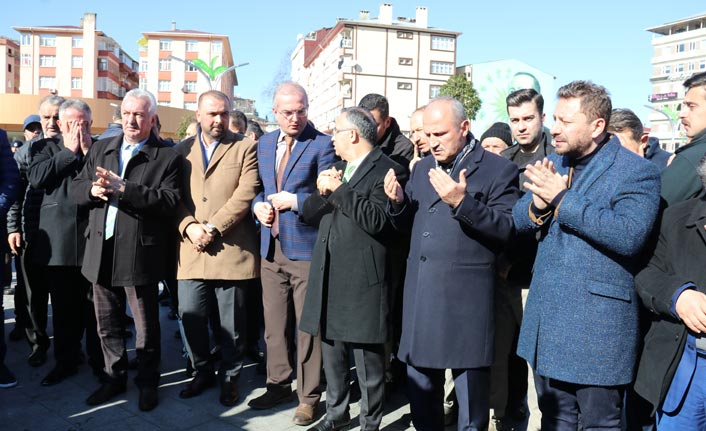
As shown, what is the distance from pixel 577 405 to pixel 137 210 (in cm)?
324

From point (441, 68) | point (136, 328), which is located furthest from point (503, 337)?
point (441, 68)

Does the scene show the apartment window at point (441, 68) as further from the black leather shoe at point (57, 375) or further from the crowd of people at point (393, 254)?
the black leather shoe at point (57, 375)

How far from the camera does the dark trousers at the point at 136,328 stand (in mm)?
4512

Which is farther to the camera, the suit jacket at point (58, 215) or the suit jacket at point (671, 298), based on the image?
the suit jacket at point (58, 215)

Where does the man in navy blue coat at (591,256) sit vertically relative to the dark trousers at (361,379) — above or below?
above

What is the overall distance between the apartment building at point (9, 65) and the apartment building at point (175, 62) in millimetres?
19402

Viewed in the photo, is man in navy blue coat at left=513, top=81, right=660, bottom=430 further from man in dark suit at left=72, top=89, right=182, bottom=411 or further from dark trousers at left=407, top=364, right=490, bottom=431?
man in dark suit at left=72, top=89, right=182, bottom=411

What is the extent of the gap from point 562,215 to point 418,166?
1.21 meters

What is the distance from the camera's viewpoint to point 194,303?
462 centimetres

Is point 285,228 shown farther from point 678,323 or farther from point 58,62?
point 58,62

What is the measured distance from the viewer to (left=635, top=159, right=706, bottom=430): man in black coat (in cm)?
261

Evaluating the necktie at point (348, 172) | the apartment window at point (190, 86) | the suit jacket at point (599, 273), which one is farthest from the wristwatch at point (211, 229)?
the apartment window at point (190, 86)

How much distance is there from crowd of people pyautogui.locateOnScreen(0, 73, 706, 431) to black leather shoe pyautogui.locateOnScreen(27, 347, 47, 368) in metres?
0.03

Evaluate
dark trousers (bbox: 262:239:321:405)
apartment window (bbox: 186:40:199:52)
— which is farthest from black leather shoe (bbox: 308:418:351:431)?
apartment window (bbox: 186:40:199:52)
